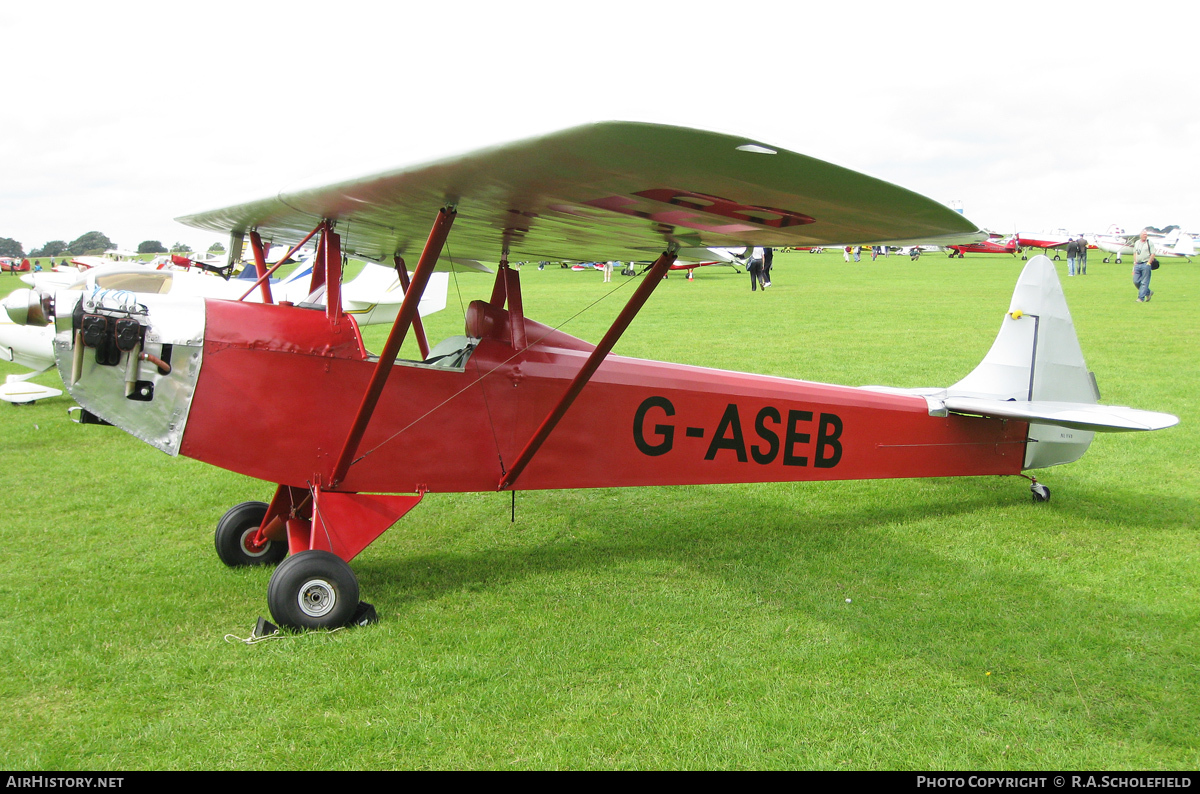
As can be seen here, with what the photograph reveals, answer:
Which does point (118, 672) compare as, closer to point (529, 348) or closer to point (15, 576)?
point (15, 576)

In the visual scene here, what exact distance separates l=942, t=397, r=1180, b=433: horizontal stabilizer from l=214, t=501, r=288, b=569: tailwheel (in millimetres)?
Answer: 4809

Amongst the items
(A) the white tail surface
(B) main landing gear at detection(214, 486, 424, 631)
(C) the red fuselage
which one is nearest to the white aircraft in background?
(B) main landing gear at detection(214, 486, 424, 631)

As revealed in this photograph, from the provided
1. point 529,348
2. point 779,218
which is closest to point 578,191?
point 779,218

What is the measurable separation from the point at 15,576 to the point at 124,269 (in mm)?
7916

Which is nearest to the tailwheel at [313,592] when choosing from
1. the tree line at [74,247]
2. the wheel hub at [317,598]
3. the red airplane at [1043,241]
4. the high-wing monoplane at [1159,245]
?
the wheel hub at [317,598]

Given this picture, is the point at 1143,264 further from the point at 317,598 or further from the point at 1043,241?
the point at 1043,241

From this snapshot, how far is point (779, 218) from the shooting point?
3.67 metres

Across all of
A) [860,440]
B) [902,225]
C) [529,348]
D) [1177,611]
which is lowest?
[1177,611]

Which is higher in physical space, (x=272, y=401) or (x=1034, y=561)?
(x=272, y=401)

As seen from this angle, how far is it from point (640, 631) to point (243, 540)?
8.69ft

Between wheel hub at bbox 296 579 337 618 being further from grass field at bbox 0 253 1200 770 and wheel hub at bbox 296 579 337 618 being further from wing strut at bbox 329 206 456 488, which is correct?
wing strut at bbox 329 206 456 488

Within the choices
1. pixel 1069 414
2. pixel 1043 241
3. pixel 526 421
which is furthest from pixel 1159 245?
pixel 526 421

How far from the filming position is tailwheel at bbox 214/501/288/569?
5.11 metres

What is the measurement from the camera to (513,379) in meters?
5.05
